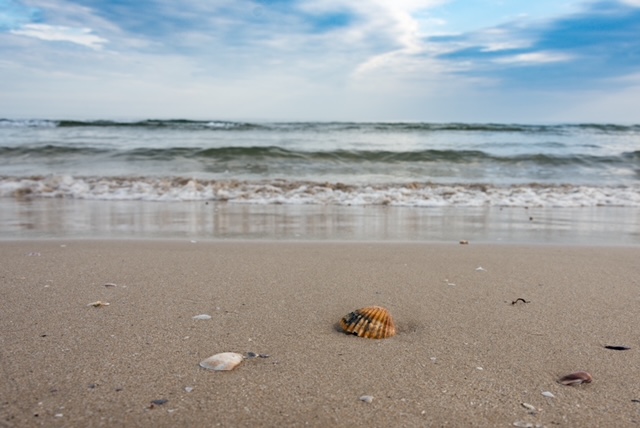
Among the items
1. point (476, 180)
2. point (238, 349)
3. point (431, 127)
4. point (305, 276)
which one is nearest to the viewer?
point (238, 349)

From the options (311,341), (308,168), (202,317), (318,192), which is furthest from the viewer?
(308,168)

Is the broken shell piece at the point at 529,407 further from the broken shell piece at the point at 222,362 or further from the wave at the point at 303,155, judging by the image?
the wave at the point at 303,155

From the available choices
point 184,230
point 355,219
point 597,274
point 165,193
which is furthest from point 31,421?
point 165,193

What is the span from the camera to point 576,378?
1.80 meters

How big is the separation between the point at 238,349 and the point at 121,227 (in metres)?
3.84

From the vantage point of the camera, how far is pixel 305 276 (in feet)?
10.8

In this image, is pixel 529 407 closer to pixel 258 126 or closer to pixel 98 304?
pixel 98 304

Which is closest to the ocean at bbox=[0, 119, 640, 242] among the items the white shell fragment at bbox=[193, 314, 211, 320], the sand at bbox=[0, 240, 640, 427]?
the sand at bbox=[0, 240, 640, 427]

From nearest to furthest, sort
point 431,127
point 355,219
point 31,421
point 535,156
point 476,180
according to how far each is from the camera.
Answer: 1. point 31,421
2. point 355,219
3. point 476,180
4. point 535,156
5. point 431,127

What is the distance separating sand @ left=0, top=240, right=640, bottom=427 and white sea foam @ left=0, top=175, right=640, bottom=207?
4.20 m

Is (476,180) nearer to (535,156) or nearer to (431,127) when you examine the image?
(535,156)

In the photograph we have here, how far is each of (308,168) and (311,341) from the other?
11095 mm

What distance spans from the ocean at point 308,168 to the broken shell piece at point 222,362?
181 inches

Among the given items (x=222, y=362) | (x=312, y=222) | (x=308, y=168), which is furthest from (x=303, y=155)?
(x=222, y=362)
